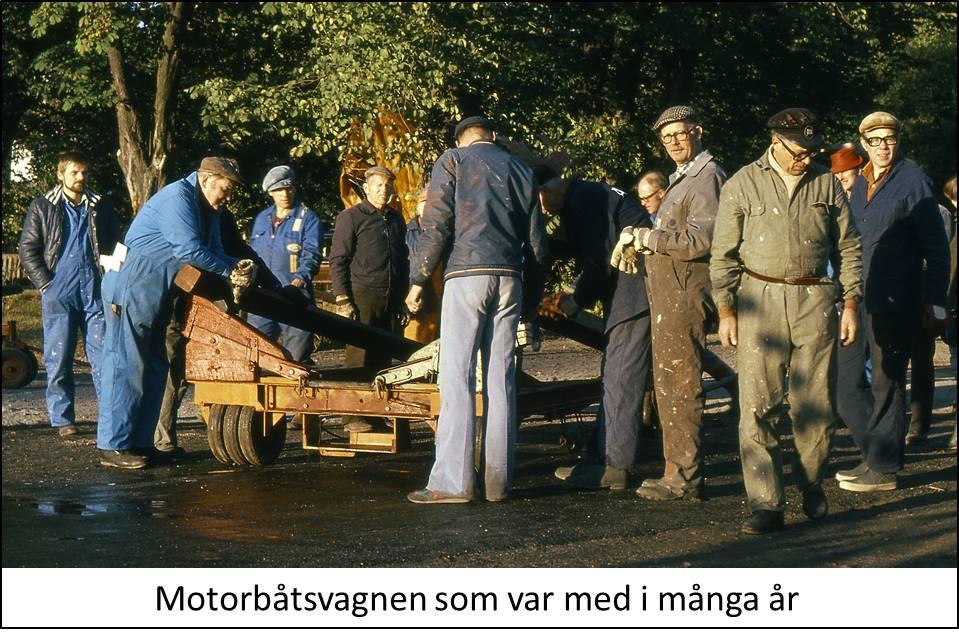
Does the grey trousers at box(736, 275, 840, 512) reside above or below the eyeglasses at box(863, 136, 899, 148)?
below

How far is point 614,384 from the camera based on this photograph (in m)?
8.45

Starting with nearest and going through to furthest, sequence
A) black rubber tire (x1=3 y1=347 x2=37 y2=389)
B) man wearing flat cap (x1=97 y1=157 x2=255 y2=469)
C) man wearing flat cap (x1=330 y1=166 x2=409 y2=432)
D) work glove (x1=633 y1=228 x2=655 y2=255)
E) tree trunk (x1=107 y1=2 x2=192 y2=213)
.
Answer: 1. work glove (x1=633 y1=228 x2=655 y2=255)
2. man wearing flat cap (x1=97 y1=157 x2=255 y2=469)
3. man wearing flat cap (x1=330 y1=166 x2=409 y2=432)
4. black rubber tire (x1=3 y1=347 x2=37 y2=389)
5. tree trunk (x1=107 y1=2 x2=192 y2=213)

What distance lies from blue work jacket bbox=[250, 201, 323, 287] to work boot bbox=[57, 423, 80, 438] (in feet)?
6.29

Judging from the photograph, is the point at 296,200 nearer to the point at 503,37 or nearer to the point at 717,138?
the point at 503,37

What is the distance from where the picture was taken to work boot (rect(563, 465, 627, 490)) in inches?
330

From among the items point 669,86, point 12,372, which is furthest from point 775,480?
point 669,86

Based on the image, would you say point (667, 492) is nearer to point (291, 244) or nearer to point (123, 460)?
point (123, 460)

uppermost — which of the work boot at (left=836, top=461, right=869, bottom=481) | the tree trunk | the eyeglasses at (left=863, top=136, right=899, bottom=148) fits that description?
the tree trunk

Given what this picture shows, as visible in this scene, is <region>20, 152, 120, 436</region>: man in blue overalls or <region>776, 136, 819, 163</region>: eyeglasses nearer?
<region>776, 136, 819, 163</region>: eyeglasses

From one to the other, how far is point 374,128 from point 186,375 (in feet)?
33.0

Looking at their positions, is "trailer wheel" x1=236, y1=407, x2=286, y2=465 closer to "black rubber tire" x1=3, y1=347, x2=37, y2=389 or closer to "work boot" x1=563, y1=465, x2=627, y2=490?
"work boot" x1=563, y1=465, x2=627, y2=490

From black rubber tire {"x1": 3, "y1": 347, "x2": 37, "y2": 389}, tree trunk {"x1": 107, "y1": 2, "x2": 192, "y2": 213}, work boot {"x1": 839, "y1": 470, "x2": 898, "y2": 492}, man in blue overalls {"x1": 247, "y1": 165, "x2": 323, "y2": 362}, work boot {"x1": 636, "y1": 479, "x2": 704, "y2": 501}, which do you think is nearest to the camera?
work boot {"x1": 636, "y1": 479, "x2": 704, "y2": 501}

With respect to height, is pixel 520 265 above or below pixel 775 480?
above

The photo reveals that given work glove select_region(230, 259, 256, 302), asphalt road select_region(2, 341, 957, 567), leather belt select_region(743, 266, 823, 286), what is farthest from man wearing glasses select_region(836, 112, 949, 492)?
work glove select_region(230, 259, 256, 302)
